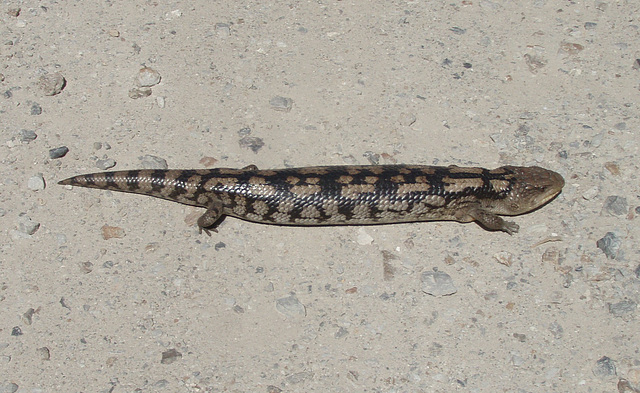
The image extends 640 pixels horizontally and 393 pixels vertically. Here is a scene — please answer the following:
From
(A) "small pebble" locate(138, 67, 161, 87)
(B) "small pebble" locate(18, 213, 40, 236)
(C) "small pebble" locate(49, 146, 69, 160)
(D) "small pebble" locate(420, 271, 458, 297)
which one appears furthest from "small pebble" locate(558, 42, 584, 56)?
(B) "small pebble" locate(18, 213, 40, 236)

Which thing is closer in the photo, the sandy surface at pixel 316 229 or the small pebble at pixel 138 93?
the sandy surface at pixel 316 229

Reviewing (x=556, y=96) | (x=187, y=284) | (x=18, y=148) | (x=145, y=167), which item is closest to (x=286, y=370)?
(x=187, y=284)

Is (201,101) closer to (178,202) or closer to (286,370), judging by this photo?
(178,202)

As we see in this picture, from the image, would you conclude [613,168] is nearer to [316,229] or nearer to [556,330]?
[556,330]

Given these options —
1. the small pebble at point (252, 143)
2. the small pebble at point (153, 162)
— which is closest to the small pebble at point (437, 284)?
the small pebble at point (252, 143)

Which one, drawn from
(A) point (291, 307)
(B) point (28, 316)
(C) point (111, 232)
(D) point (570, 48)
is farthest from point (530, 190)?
(B) point (28, 316)

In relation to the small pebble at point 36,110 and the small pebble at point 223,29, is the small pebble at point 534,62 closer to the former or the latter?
the small pebble at point 223,29
